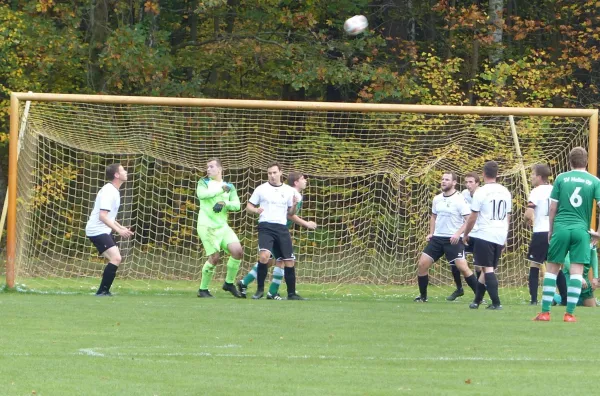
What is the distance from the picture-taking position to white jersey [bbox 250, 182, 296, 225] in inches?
588

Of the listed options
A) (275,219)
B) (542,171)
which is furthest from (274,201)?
(542,171)

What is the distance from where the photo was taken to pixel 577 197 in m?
11.7

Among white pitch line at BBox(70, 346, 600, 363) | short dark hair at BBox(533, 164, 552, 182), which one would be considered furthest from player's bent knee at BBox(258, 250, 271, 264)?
white pitch line at BBox(70, 346, 600, 363)

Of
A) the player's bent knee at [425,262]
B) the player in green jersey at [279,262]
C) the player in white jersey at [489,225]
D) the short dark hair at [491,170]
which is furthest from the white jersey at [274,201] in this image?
the short dark hair at [491,170]

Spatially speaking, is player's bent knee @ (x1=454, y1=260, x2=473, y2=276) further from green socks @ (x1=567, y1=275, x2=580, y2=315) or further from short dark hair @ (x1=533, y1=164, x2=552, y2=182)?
green socks @ (x1=567, y1=275, x2=580, y2=315)

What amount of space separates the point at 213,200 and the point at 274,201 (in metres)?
0.77

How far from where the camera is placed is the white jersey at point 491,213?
13.7 m

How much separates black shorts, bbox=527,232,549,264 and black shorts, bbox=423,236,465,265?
0.89 metres

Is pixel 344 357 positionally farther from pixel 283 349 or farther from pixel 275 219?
pixel 275 219

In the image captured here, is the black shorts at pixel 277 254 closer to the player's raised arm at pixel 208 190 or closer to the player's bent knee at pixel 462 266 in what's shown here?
the player's raised arm at pixel 208 190

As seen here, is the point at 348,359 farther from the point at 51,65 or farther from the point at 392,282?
the point at 51,65

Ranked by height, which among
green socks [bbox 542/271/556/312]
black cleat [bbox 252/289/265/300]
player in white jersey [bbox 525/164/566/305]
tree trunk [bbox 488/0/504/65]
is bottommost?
black cleat [bbox 252/289/265/300]

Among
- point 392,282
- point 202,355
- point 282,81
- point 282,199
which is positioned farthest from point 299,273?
point 202,355

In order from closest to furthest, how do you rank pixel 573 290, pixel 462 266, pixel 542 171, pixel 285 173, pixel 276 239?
pixel 573 290 < pixel 542 171 < pixel 462 266 < pixel 276 239 < pixel 285 173
